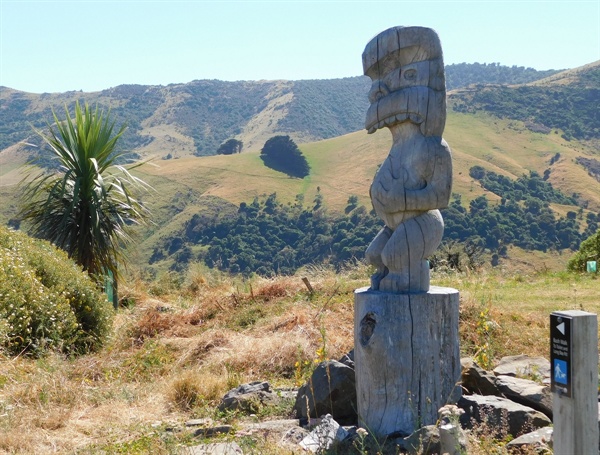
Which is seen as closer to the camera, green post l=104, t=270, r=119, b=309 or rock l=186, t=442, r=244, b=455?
rock l=186, t=442, r=244, b=455

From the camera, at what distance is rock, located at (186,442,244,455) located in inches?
215

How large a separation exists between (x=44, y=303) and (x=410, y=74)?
573 centimetres

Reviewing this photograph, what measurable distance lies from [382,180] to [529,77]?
18593 centimetres

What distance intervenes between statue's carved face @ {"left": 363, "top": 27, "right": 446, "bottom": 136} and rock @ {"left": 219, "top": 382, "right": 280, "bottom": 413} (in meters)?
2.79

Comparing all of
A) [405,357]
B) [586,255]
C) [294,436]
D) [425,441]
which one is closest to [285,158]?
[586,255]

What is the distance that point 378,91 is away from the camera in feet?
20.4

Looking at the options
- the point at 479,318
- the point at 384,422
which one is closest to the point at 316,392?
the point at 384,422

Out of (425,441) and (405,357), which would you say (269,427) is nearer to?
(405,357)

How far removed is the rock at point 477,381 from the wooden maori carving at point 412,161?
1.18m

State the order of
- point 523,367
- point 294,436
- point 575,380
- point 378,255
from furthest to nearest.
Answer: point 523,367
point 378,255
point 294,436
point 575,380

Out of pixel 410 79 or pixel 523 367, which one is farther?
pixel 523 367

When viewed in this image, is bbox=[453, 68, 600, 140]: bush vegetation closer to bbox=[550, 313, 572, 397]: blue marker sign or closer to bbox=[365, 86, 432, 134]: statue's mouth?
bbox=[365, 86, 432, 134]: statue's mouth

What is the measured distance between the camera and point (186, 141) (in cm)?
15650

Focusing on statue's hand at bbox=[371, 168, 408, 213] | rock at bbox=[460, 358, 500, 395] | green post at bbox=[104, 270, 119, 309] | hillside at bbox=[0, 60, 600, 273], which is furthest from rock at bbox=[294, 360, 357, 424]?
hillside at bbox=[0, 60, 600, 273]
